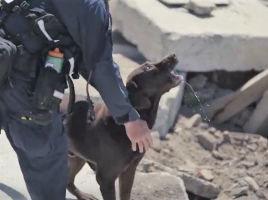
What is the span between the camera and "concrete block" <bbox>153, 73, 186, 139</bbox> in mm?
5637

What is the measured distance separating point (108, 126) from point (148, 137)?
0.51 m

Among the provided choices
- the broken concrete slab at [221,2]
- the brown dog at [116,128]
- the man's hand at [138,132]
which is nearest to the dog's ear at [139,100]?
the brown dog at [116,128]

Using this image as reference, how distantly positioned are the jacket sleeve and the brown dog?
56 centimetres

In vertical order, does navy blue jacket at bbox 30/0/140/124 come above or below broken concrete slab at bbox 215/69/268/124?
above

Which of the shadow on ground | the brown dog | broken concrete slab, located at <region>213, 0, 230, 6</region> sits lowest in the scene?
broken concrete slab, located at <region>213, 0, 230, 6</region>

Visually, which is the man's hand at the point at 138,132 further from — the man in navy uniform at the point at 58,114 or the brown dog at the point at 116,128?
the brown dog at the point at 116,128

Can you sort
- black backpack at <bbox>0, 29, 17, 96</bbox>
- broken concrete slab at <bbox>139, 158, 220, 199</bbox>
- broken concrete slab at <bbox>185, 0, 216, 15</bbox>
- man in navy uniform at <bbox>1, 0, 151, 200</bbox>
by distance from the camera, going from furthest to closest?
1. broken concrete slab at <bbox>185, 0, 216, 15</bbox>
2. broken concrete slab at <bbox>139, 158, 220, 199</bbox>
3. man in navy uniform at <bbox>1, 0, 151, 200</bbox>
4. black backpack at <bbox>0, 29, 17, 96</bbox>

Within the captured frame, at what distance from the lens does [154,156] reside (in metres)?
5.43

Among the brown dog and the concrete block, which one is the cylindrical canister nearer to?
the brown dog

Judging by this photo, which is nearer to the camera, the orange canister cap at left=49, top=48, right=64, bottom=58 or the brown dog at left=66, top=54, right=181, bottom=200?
the orange canister cap at left=49, top=48, right=64, bottom=58

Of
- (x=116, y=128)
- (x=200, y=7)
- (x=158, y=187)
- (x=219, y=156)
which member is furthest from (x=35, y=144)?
(x=200, y=7)

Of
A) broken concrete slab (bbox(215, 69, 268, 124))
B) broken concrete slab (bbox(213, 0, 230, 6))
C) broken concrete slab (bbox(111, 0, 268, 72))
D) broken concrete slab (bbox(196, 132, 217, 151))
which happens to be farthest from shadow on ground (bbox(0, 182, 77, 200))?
broken concrete slab (bbox(213, 0, 230, 6))

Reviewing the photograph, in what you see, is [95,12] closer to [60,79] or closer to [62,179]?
[60,79]

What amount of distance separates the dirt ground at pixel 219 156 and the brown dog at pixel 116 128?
4.93 ft
